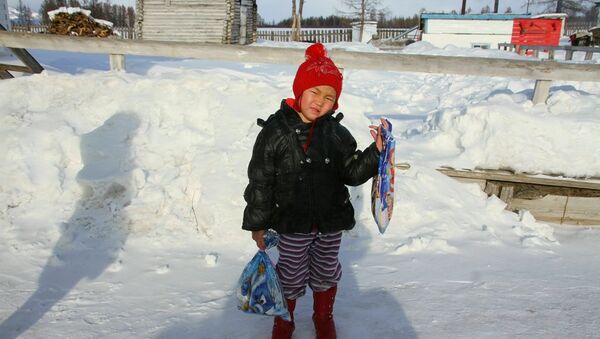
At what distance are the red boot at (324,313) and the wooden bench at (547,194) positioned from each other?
276 cm

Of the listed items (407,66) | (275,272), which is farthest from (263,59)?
(275,272)

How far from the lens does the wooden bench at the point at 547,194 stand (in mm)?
4512

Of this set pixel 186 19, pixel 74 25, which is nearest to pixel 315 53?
pixel 74 25

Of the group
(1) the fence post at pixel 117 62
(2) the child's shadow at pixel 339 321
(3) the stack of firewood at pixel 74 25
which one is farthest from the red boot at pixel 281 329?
(3) the stack of firewood at pixel 74 25

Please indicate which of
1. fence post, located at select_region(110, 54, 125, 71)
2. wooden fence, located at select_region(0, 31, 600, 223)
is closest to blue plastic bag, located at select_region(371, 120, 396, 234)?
wooden fence, located at select_region(0, 31, 600, 223)

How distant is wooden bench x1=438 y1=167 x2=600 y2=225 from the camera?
14.8 feet

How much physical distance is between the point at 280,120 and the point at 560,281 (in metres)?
2.63

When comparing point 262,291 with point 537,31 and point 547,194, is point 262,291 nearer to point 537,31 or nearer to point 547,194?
point 547,194

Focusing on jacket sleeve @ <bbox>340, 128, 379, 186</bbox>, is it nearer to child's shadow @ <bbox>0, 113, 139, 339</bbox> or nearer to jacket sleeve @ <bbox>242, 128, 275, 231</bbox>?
jacket sleeve @ <bbox>242, 128, 275, 231</bbox>

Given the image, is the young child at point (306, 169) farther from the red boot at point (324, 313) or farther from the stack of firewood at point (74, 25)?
the stack of firewood at point (74, 25)

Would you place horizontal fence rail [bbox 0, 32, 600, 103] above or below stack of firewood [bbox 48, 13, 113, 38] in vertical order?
below

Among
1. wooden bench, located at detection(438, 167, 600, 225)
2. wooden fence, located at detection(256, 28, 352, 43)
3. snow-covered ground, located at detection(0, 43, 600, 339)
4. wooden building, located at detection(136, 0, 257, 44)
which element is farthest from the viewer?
wooden fence, located at detection(256, 28, 352, 43)

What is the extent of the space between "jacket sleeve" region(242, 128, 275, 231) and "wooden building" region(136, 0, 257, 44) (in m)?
17.7

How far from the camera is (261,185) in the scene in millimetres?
2299
